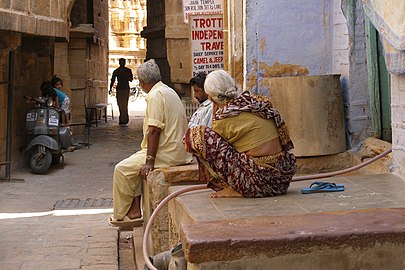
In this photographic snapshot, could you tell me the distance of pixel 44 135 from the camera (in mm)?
12633

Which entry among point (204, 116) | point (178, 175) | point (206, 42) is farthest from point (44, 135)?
point (178, 175)

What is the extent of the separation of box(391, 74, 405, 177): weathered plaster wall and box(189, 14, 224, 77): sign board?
2.75 m

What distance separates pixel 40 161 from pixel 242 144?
25.2ft

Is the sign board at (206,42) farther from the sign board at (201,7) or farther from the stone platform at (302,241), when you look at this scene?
the stone platform at (302,241)

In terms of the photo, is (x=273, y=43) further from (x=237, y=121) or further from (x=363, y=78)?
(x=237, y=121)

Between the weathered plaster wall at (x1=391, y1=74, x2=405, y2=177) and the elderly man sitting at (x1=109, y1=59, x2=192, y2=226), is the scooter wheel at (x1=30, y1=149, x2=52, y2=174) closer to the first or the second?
the elderly man sitting at (x1=109, y1=59, x2=192, y2=226)

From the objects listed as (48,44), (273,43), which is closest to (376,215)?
(273,43)

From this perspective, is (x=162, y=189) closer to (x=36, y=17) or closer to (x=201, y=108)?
(x=201, y=108)

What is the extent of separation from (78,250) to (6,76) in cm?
550

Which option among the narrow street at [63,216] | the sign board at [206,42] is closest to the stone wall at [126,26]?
the narrow street at [63,216]

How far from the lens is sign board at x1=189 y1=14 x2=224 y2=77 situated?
26.7 feet

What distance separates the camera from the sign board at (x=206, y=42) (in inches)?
320

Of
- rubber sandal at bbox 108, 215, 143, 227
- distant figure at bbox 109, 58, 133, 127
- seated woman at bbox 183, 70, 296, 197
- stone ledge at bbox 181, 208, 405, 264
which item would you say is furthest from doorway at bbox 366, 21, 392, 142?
distant figure at bbox 109, 58, 133, 127

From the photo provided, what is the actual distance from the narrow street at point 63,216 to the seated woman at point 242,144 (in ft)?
5.67
